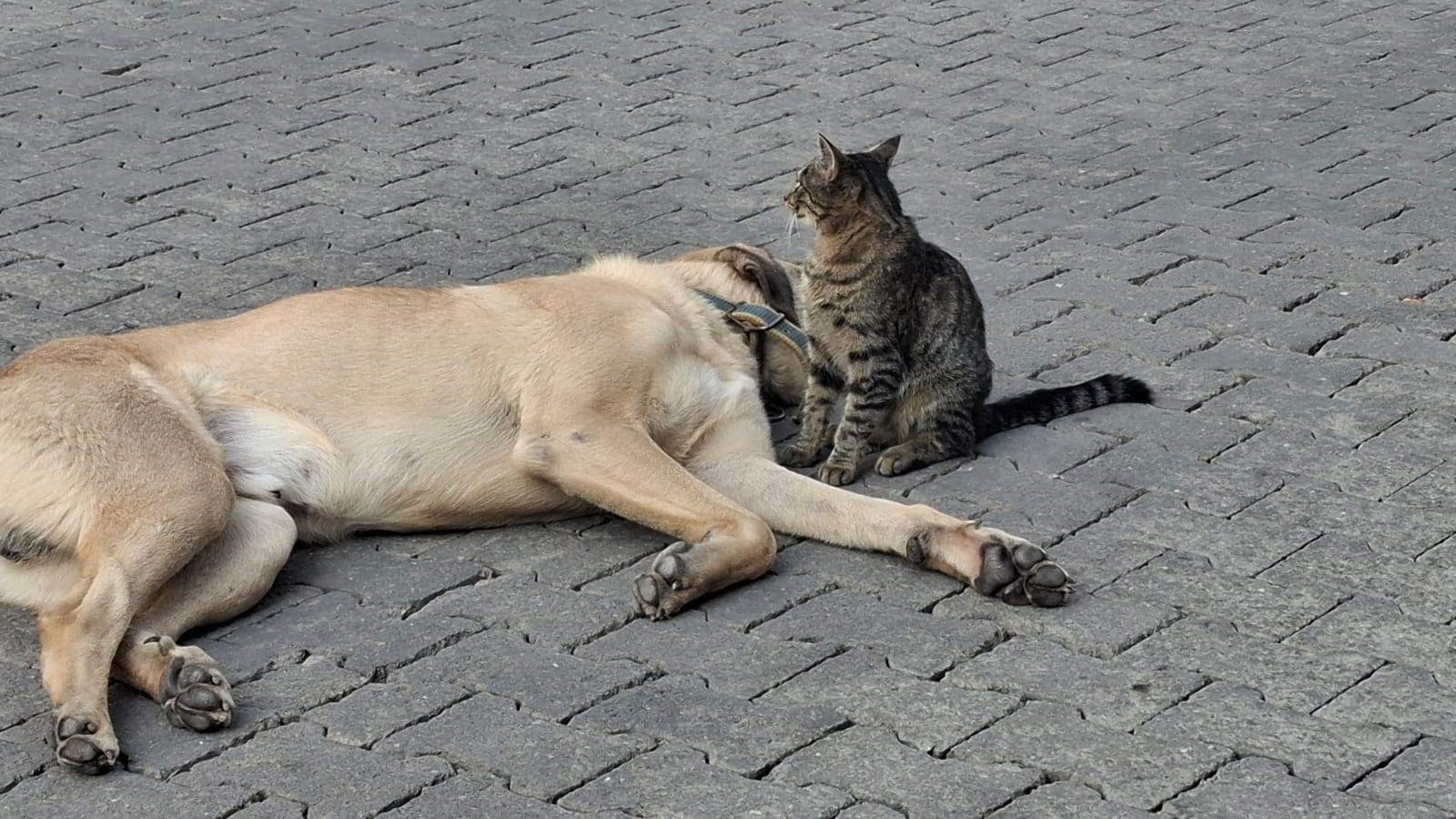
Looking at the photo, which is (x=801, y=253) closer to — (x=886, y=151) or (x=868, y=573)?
(x=886, y=151)

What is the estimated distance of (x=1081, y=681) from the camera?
15.7 feet

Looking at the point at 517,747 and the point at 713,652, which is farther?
the point at 713,652

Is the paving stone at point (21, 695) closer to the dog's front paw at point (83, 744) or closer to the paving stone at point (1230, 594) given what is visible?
the dog's front paw at point (83, 744)

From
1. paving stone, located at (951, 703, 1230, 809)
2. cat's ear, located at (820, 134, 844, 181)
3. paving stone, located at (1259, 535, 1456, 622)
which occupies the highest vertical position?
cat's ear, located at (820, 134, 844, 181)

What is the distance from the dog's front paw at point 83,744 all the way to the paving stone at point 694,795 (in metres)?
1.11

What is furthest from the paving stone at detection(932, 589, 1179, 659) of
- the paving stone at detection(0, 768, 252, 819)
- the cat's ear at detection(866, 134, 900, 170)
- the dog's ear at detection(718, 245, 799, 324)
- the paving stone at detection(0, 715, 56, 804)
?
the paving stone at detection(0, 715, 56, 804)

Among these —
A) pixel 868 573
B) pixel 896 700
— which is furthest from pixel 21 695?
pixel 868 573

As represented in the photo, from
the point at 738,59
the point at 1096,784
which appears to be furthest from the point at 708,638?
the point at 738,59

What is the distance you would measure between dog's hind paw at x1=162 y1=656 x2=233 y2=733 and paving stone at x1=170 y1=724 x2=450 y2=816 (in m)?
0.12

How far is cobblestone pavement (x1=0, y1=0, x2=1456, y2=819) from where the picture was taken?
14.5 ft

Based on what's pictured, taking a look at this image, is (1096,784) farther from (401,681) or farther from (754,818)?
(401,681)

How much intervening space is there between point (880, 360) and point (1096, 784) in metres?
2.16

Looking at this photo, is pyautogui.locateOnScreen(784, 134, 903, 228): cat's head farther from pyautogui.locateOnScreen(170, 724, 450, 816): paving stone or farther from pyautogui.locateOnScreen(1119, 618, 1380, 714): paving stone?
pyautogui.locateOnScreen(170, 724, 450, 816): paving stone

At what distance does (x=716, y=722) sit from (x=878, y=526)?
1144 millimetres
